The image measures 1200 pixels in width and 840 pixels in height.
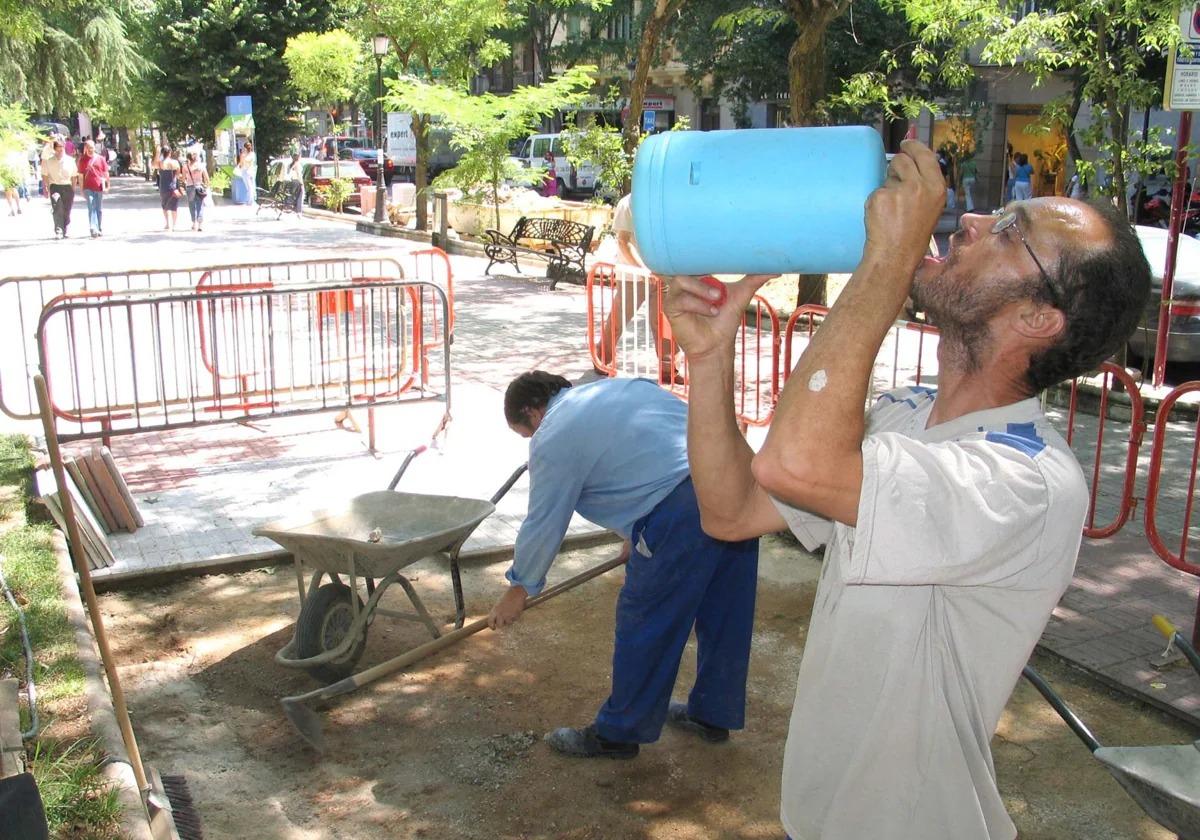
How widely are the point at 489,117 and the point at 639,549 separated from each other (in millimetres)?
16990

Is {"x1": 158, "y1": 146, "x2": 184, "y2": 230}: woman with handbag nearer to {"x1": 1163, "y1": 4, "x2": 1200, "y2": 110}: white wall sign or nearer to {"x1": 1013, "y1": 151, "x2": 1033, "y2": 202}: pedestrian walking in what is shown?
{"x1": 1013, "y1": 151, "x2": 1033, "y2": 202}: pedestrian walking

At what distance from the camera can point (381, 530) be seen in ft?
16.1

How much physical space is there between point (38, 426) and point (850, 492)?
8256mm

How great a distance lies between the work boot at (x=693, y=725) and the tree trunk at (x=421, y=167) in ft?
63.9

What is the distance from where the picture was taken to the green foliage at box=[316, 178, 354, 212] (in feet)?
98.9

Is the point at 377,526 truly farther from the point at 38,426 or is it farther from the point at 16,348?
the point at 16,348

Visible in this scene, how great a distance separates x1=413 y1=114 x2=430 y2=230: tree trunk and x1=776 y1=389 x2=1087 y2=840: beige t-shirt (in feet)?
71.4

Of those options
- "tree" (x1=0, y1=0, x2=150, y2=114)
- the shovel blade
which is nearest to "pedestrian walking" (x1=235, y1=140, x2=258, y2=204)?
"tree" (x1=0, y1=0, x2=150, y2=114)

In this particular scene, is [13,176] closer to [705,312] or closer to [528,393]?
[528,393]

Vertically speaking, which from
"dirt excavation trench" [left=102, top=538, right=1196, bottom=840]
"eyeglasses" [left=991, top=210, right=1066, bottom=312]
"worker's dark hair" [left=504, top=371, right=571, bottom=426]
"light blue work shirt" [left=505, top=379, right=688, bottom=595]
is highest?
"eyeglasses" [left=991, top=210, right=1066, bottom=312]

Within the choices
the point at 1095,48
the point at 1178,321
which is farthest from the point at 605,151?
the point at 1178,321

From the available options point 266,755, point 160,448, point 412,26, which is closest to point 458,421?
point 160,448

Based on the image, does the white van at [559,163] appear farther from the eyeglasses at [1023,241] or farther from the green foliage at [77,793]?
the eyeglasses at [1023,241]

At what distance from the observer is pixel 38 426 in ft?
28.4
